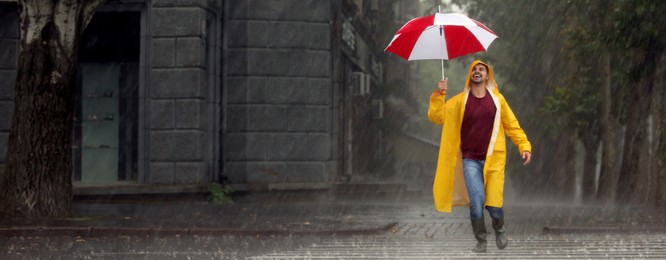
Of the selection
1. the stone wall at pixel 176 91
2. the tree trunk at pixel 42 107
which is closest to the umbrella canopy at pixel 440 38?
the tree trunk at pixel 42 107

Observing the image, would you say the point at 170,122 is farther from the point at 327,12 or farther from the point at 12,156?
→ the point at 12,156

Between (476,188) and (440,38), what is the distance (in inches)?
53.2

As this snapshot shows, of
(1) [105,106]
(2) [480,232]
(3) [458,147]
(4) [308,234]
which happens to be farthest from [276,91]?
(2) [480,232]

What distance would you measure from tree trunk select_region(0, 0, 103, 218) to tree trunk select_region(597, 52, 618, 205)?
1416 centimetres

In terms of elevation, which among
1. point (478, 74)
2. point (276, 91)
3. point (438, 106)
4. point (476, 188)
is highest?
point (276, 91)

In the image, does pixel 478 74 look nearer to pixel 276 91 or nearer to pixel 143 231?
pixel 143 231

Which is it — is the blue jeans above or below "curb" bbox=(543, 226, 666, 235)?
above

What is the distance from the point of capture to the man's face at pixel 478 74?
32.7 feet

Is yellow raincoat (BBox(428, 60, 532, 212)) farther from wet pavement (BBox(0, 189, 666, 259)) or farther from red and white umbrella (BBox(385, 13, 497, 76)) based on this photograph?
wet pavement (BBox(0, 189, 666, 259))

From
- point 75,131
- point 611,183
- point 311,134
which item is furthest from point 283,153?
point 611,183

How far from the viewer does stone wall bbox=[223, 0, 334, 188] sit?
20.6m

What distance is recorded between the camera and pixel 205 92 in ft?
64.8

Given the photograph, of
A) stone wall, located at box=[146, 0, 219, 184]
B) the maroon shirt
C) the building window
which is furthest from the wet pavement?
the building window

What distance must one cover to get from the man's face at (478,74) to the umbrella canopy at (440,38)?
0.18 metres
